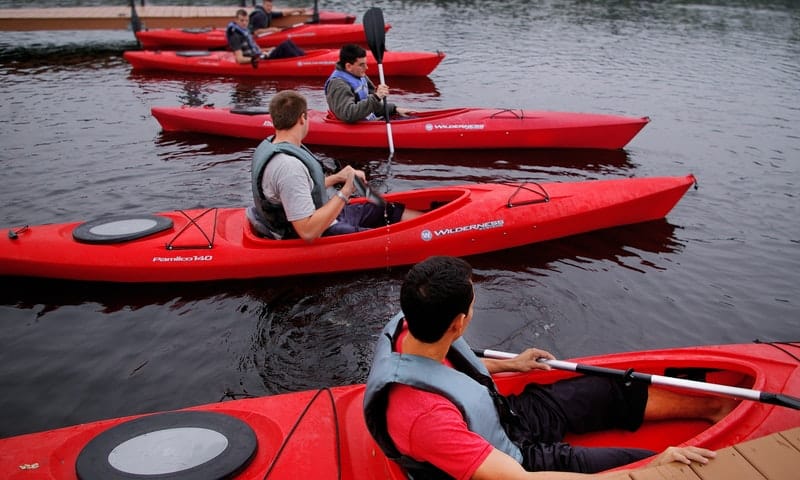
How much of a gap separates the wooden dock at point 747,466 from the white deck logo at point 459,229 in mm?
3034

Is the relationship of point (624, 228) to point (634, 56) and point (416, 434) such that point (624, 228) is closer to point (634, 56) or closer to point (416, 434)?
point (416, 434)

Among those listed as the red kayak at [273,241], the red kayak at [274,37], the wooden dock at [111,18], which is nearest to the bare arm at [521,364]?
the red kayak at [273,241]

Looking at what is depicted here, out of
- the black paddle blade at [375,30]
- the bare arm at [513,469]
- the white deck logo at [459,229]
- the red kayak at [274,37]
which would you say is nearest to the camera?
the bare arm at [513,469]

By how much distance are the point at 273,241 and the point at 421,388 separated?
9.82 feet

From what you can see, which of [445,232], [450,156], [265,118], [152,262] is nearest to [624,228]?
[445,232]

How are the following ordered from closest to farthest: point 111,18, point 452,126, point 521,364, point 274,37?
point 521,364
point 452,126
point 274,37
point 111,18

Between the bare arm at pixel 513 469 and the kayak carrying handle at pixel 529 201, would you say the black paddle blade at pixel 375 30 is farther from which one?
the bare arm at pixel 513 469

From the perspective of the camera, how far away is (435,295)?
1.99 meters

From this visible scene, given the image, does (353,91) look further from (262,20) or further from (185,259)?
(262,20)

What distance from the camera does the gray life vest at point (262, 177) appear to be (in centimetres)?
421

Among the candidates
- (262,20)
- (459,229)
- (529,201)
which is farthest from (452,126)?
(262,20)

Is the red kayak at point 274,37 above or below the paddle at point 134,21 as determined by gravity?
Answer: below

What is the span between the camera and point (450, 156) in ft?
26.3

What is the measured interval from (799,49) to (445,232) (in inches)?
575
